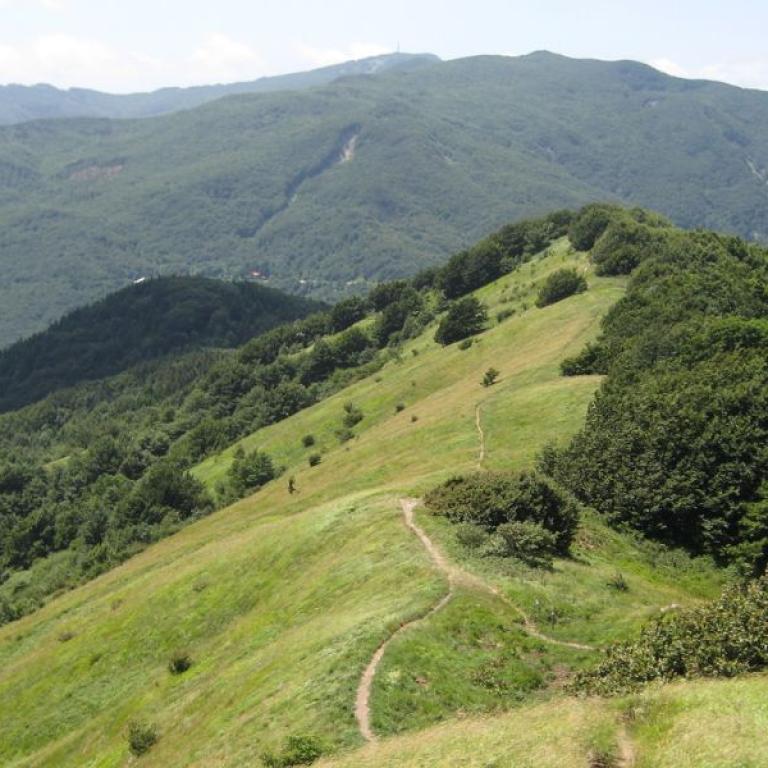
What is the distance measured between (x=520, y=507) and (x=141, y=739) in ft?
69.7

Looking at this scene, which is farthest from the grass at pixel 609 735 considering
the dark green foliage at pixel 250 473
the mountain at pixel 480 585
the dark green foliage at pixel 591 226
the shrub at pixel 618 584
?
the dark green foliage at pixel 591 226

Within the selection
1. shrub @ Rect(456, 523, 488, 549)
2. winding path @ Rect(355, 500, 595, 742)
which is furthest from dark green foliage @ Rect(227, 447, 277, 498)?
shrub @ Rect(456, 523, 488, 549)

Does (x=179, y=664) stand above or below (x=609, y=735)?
below

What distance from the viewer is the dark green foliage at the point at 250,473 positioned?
10350 centimetres

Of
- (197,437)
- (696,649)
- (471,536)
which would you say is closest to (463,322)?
(197,437)

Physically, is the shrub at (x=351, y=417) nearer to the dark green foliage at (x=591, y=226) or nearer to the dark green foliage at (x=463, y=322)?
the dark green foliage at (x=463, y=322)

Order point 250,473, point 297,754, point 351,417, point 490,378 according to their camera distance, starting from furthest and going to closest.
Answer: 1. point 351,417
2. point 250,473
3. point 490,378
4. point 297,754

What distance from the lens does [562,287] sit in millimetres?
114812

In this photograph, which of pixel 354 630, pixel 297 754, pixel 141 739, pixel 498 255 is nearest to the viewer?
pixel 297 754

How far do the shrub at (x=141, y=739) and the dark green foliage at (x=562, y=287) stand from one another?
92.0 metres

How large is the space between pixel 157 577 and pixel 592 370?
143 feet

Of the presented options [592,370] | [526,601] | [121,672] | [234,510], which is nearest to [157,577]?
[121,672]

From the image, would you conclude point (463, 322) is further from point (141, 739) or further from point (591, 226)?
point (141, 739)

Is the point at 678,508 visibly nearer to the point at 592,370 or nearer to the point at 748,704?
the point at 748,704
